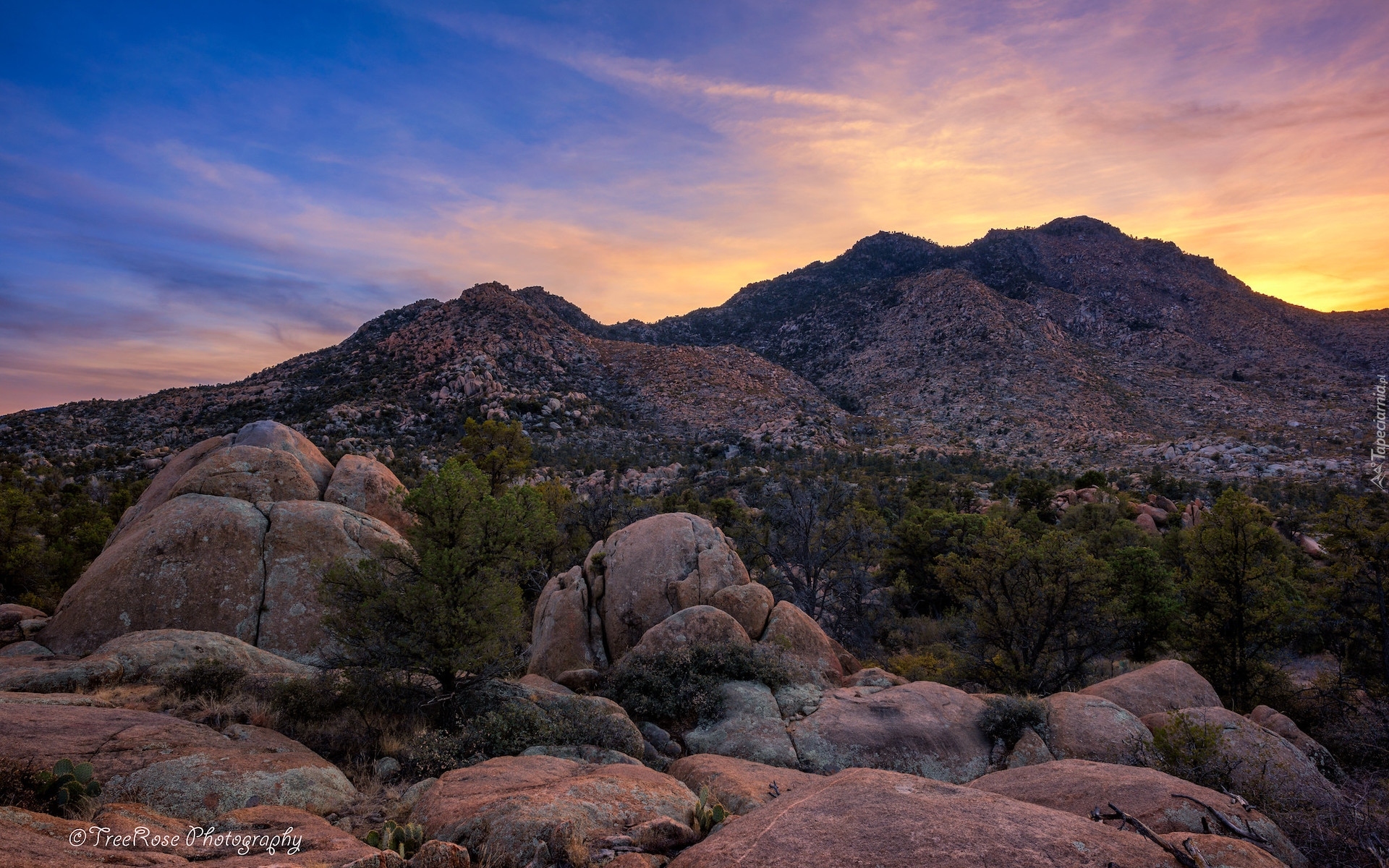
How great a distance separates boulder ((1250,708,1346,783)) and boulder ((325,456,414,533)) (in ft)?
23.1

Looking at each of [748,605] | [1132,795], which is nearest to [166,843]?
[1132,795]

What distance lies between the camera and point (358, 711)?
9719 mm

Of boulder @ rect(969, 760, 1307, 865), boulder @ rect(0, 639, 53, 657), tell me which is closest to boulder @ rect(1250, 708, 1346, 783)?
boulder @ rect(0, 639, 53, 657)

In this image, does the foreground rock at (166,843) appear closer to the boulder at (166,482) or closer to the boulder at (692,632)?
the boulder at (692,632)

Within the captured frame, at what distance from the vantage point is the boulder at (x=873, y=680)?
13336 millimetres

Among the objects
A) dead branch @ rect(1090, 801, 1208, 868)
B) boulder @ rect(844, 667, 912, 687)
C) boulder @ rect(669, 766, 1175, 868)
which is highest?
dead branch @ rect(1090, 801, 1208, 868)

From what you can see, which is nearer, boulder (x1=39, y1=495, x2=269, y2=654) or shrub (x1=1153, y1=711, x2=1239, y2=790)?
shrub (x1=1153, y1=711, x2=1239, y2=790)

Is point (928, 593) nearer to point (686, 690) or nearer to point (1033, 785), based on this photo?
point (686, 690)

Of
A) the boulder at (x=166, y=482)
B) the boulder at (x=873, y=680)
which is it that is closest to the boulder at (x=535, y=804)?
the boulder at (x=873, y=680)

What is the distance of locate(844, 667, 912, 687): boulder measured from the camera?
1334 cm

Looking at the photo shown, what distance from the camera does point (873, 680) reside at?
1347cm

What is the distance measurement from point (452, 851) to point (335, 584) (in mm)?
7451

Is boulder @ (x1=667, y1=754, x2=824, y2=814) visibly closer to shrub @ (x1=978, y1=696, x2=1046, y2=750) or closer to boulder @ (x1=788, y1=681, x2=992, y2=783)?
boulder @ (x1=788, y1=681, x2=992, y2=783)

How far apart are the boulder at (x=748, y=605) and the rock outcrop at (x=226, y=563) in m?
8.45
